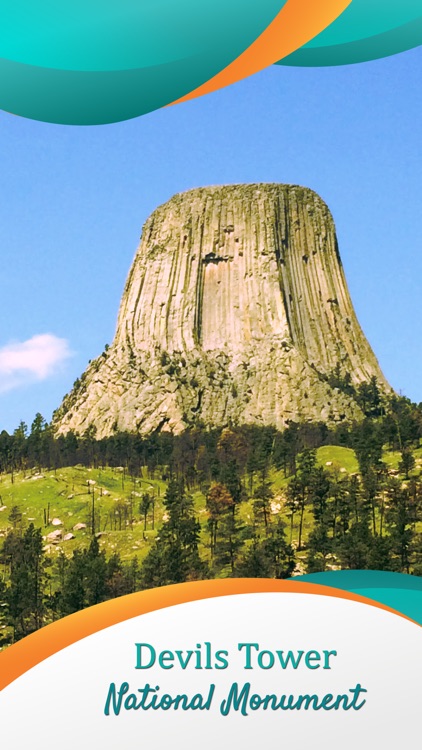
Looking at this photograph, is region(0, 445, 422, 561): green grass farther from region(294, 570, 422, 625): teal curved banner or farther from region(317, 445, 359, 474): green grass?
region(294, 570, 422, 625): teal curved banner

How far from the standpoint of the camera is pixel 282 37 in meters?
24.3

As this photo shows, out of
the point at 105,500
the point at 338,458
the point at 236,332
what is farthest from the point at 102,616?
the point at 236,332

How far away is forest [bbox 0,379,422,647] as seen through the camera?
77062 mm

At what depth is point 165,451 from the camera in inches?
6132

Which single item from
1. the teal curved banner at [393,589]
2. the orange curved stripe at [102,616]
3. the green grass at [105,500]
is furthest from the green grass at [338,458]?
the orange curved stripe at [102,616]

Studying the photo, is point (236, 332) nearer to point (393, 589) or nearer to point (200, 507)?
point (200, 507)

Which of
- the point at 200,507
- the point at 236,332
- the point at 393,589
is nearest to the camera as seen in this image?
the point at 393,589

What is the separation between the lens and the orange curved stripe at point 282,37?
23.8 m

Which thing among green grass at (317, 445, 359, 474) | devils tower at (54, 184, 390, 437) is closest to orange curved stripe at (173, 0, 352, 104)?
green grass at (317, 445, 359, 474)

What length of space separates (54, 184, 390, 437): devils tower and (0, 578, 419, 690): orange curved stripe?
470 ft

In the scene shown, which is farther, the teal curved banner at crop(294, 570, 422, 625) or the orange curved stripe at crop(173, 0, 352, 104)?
the teal curved banner at crop(294, 570, 422, 625)

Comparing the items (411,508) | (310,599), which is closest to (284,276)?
(411,508)

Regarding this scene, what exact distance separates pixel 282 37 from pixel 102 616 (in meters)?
13.3

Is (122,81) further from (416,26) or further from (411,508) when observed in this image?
(411,508)
